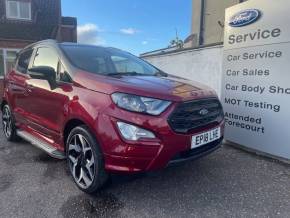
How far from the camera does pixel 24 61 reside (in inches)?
194

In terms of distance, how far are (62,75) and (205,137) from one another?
5.98 feet

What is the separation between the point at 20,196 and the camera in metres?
3.16

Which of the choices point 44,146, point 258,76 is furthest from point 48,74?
point 258,76

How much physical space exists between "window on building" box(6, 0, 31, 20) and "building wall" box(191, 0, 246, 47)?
9537 mm

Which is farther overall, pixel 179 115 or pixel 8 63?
pixel 8 63

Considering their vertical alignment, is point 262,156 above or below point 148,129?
below

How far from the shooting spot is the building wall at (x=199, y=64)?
5844mm

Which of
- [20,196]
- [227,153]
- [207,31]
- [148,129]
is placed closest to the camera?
[148,129]

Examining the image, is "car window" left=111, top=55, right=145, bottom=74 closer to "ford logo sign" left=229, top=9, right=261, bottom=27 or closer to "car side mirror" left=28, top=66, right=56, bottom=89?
"car side mirror" left=28, top=66, right=56, bottom=89

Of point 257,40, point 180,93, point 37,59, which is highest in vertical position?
point 257,40

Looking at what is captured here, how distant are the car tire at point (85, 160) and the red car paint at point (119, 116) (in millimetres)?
107

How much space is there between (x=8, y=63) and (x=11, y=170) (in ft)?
38.5

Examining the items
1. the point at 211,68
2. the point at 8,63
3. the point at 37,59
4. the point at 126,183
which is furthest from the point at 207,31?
the point at 126,183

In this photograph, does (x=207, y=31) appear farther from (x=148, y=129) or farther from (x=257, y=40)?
(x=148, y=129)
